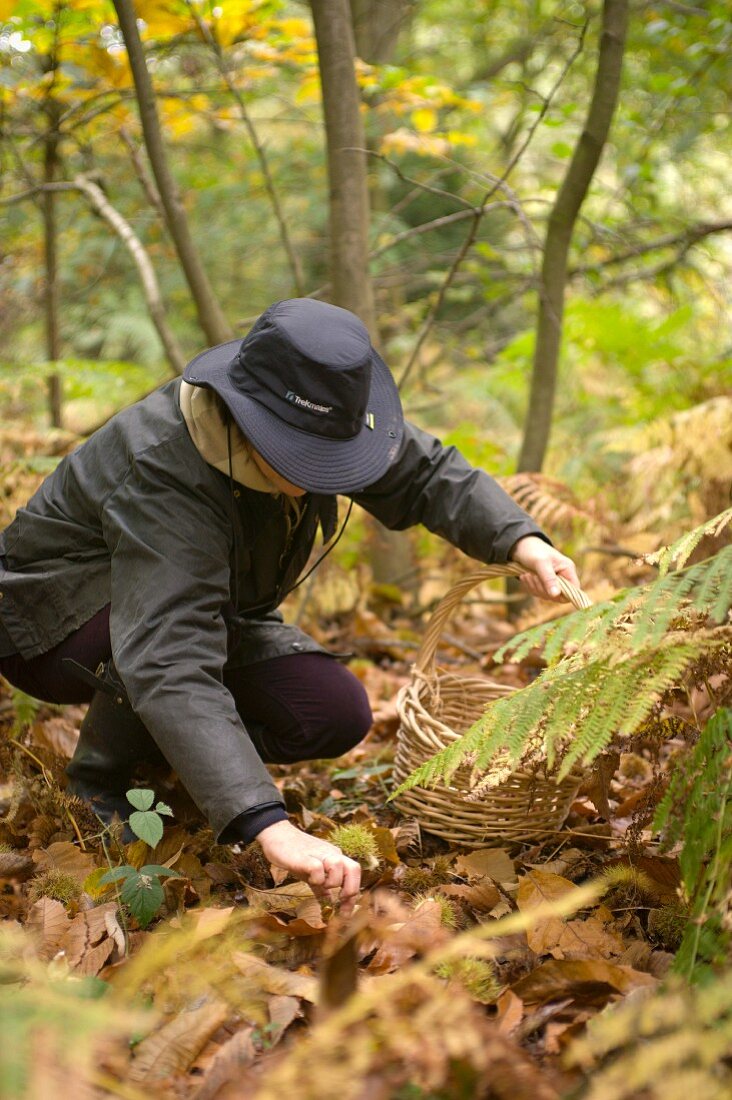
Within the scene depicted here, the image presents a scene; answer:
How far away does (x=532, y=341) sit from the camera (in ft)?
18.6

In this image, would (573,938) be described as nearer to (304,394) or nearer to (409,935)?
(409,935)

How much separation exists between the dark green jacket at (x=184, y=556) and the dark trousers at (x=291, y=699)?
2.9 inches

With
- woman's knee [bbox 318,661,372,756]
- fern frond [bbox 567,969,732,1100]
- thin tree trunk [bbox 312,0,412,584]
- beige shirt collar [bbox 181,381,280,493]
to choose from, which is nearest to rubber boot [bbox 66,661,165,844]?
woman's knee [bbox 318,661,372,756]

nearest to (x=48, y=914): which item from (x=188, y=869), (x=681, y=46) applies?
(x=188, y=869)

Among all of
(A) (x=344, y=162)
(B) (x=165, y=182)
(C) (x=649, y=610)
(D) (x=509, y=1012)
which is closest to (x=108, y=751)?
(D) (x=509, y=1012)

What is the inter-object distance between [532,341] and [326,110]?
2460 millimetres

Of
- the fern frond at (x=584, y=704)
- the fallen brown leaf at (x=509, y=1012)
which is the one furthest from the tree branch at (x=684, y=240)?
the fallen brown leaf at (x=509, y=1012)

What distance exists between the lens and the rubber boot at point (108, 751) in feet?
7.75

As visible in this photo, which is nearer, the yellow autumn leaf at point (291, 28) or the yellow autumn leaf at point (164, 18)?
the yellow autumn leaf at point (164, 18)

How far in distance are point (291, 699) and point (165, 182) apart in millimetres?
2178

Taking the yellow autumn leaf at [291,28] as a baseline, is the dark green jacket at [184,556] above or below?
below

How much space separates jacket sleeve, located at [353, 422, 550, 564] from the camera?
246cm

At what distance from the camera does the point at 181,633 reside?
77.0 inches

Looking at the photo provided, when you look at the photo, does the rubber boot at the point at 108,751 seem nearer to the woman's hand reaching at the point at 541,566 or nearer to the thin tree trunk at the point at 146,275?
the woman's hand reaching at the point at 541,566
